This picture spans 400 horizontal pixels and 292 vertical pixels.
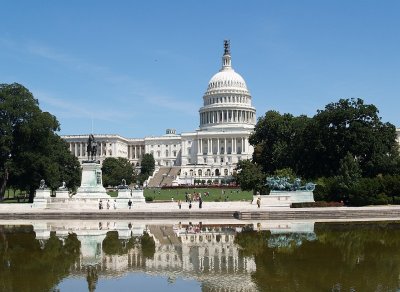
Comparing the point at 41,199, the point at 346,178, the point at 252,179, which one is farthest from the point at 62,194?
the point at 252,179

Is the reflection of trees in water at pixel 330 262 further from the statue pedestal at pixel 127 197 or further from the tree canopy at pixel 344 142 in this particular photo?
the tree canopy at pixel 344 142

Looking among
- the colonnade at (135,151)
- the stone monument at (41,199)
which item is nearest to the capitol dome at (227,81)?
the colonnade at (135,151)

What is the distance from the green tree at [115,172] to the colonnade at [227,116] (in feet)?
160

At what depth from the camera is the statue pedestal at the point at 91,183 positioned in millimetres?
48062

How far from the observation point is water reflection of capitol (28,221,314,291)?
1584 centimetres

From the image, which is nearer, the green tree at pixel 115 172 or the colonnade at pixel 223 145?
the green tree at pixel 115 172

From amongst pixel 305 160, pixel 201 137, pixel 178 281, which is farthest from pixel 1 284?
pixel 201 137

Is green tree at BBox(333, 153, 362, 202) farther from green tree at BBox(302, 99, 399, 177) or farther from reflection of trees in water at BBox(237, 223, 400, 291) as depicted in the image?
reflection of trees in water at BBox(237, 223, 400, 291)

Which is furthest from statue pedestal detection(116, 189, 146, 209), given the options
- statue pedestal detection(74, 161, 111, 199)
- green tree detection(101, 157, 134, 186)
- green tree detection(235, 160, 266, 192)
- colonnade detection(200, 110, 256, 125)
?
colonnade detection(200, 110, 256, 125)

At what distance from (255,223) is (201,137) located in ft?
442

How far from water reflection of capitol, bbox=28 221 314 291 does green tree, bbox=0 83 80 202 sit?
27881mm

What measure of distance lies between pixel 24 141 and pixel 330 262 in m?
47.1

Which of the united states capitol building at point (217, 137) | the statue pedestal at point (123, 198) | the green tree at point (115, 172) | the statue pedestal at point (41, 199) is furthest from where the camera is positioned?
the united states capitol building at point (217, 137)

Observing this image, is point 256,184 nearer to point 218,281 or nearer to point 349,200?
point 349,200
